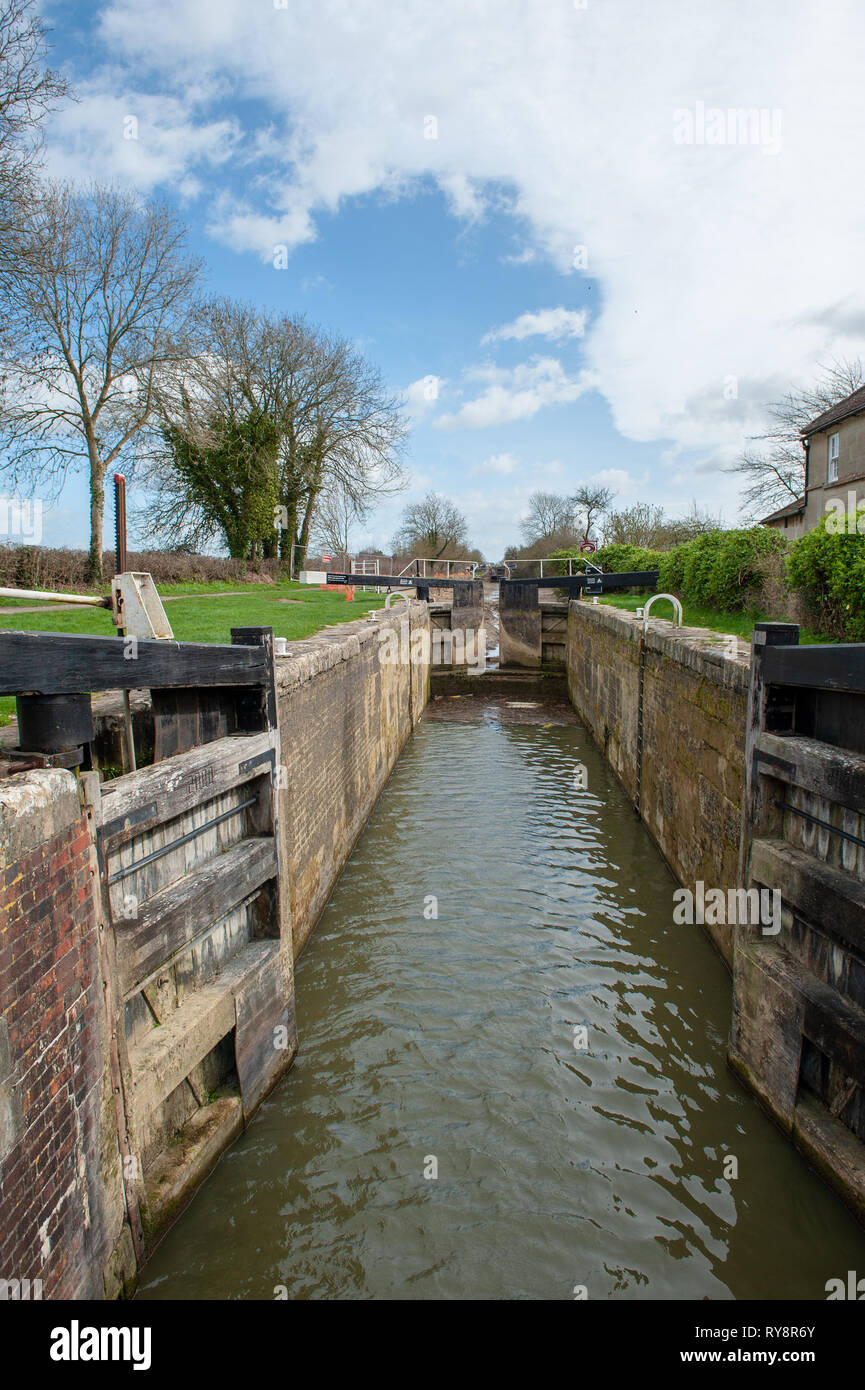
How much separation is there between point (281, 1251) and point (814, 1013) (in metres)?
2.76

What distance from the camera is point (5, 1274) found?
228cm

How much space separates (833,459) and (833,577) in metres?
21.0

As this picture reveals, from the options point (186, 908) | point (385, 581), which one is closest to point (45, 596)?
point (186, 908)

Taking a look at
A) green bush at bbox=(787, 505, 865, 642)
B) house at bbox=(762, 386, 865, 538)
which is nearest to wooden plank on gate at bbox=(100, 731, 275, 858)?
green bush at bbox=(787, 505, 865, 642)

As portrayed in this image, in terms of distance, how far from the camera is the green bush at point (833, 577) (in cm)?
723

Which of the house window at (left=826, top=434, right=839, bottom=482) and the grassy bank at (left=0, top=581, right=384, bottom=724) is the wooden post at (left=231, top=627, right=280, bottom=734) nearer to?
the grassy bank at (left=0, top=581, right=384, bottom=724)

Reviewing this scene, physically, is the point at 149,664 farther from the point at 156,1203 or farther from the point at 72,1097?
the point at 156,1203

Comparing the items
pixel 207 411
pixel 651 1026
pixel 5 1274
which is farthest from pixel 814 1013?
pixel 207 411

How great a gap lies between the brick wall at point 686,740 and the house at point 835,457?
14.9m

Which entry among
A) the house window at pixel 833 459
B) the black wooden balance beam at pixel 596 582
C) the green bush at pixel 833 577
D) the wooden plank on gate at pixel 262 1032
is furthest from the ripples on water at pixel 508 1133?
the house window at pixel 833 459

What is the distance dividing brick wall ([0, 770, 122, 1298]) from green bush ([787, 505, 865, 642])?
6.93 metres

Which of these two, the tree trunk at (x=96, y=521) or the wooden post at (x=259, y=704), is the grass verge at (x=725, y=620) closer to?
the wooden post at (x=259, y=704)

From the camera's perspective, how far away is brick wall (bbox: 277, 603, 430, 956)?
584cm

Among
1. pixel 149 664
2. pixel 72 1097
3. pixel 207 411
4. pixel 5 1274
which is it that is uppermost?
pixel 207 411
